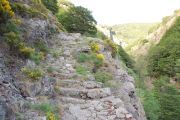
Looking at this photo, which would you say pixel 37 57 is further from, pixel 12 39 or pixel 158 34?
pixel 158 34

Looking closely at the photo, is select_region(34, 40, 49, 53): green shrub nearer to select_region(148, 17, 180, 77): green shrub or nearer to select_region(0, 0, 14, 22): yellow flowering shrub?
select_region(0, 0, 14, 22): yellow flowering shrub

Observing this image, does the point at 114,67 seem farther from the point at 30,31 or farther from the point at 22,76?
the point at 22,76

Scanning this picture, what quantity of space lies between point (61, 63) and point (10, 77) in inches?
229

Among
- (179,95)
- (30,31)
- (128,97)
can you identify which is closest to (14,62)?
(30,31)

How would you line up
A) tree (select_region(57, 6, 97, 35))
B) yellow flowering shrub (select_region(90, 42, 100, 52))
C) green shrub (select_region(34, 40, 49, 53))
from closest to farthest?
1. green shrub (select_region(34, 40, 49, 53))
2. yellow flowering shrub (select_region(90, 42, 100, 52))
3. tree (select_region(57, 6, 97, 35))

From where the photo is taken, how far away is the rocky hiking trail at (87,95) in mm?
17719

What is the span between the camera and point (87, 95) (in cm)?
1912

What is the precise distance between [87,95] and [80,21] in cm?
1780

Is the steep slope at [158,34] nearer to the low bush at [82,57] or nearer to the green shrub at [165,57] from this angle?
the green shrub at [165,57]

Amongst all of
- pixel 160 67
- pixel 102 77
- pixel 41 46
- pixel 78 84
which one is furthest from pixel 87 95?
pixel 160 67

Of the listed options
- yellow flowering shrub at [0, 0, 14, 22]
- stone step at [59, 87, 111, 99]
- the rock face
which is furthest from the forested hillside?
yellow flowering shrub at [0, 0, 14, 22]

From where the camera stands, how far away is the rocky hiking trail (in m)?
17.7

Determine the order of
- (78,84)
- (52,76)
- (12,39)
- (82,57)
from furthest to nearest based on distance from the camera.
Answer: (82,57)
(52,76)
(78,84)
(12,39)

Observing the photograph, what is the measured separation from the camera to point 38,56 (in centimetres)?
2022
